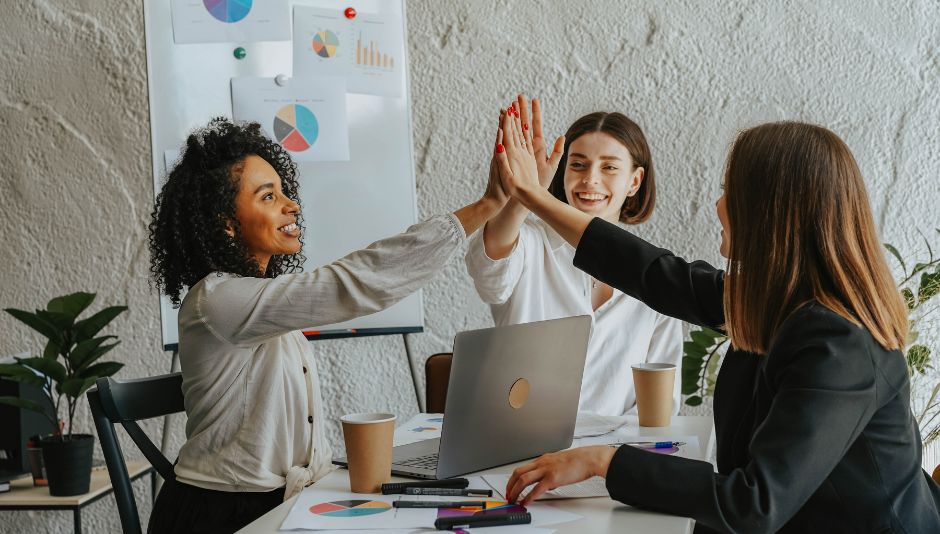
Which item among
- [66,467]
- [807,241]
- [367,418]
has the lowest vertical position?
[66,467]

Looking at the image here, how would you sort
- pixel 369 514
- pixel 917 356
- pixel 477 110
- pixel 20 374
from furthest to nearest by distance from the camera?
pixel 477 110 → pixel 917 356 → pixel 20 374 → pixel 369 514

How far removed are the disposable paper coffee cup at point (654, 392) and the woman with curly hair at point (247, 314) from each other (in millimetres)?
Result: 396

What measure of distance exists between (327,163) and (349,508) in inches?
61.8

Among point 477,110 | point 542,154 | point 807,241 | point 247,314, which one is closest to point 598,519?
point 807,241

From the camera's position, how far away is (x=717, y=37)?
278 cm

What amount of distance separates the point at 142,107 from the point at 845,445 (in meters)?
2.57

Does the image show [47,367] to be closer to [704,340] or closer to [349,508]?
[349,508]

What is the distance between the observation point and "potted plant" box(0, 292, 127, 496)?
219 centimetres

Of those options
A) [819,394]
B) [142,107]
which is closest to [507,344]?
[819,394]

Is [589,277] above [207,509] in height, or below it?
above

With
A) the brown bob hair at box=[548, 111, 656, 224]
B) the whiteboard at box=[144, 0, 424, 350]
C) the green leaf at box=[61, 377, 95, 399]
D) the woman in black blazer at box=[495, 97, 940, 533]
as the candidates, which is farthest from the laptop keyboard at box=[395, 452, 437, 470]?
the green leaf at box=[61, 377, 95, 399]

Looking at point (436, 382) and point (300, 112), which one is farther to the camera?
point (300, 112)

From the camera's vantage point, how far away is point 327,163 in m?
2.53

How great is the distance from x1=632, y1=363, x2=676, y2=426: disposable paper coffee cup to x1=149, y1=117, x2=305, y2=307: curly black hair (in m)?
0.73
